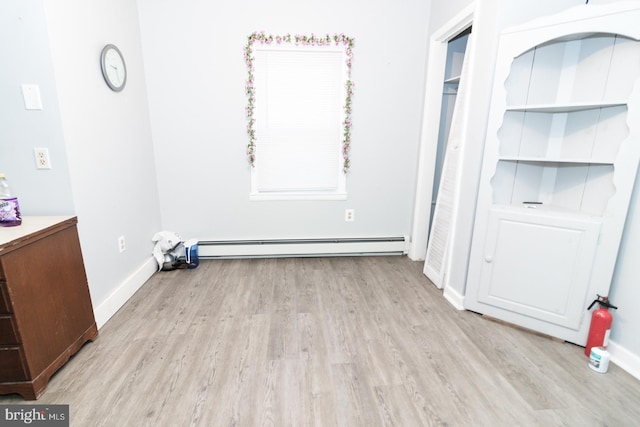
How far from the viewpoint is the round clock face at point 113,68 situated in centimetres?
222

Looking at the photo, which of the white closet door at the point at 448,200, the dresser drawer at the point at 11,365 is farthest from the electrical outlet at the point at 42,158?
the white closet door at the point at 448,200

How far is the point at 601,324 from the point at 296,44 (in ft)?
10.1

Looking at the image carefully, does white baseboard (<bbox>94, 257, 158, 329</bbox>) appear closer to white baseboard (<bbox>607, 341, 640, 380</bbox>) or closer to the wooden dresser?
the wooden dresser

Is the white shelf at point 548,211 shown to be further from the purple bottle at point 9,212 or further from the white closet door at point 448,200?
the purple bottle at point 9,212

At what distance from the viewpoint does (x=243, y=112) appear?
3.02m

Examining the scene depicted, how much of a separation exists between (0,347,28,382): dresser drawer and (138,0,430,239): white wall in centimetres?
181

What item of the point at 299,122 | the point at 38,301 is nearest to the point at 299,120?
the point at 299,122

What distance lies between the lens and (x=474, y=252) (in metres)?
2.29

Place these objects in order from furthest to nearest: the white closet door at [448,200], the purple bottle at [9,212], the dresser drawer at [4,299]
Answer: the white closet door at [448,200] < the purple bottle at [9,212] < the dresser drawer at [4,299]

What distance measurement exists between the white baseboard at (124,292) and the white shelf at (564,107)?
A: 3.04 m

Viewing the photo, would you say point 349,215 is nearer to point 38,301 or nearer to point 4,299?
point 38,301

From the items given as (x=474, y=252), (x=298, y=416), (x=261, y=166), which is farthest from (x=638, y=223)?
(x=261, y=166)

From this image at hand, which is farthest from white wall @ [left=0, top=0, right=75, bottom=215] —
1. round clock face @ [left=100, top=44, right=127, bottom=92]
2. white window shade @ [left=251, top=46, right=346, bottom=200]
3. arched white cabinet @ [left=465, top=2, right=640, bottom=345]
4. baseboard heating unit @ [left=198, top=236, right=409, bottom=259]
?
arched white cabinet @ [left=465, top=2, right=640, bottom=345]

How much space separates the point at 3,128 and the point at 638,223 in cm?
360
